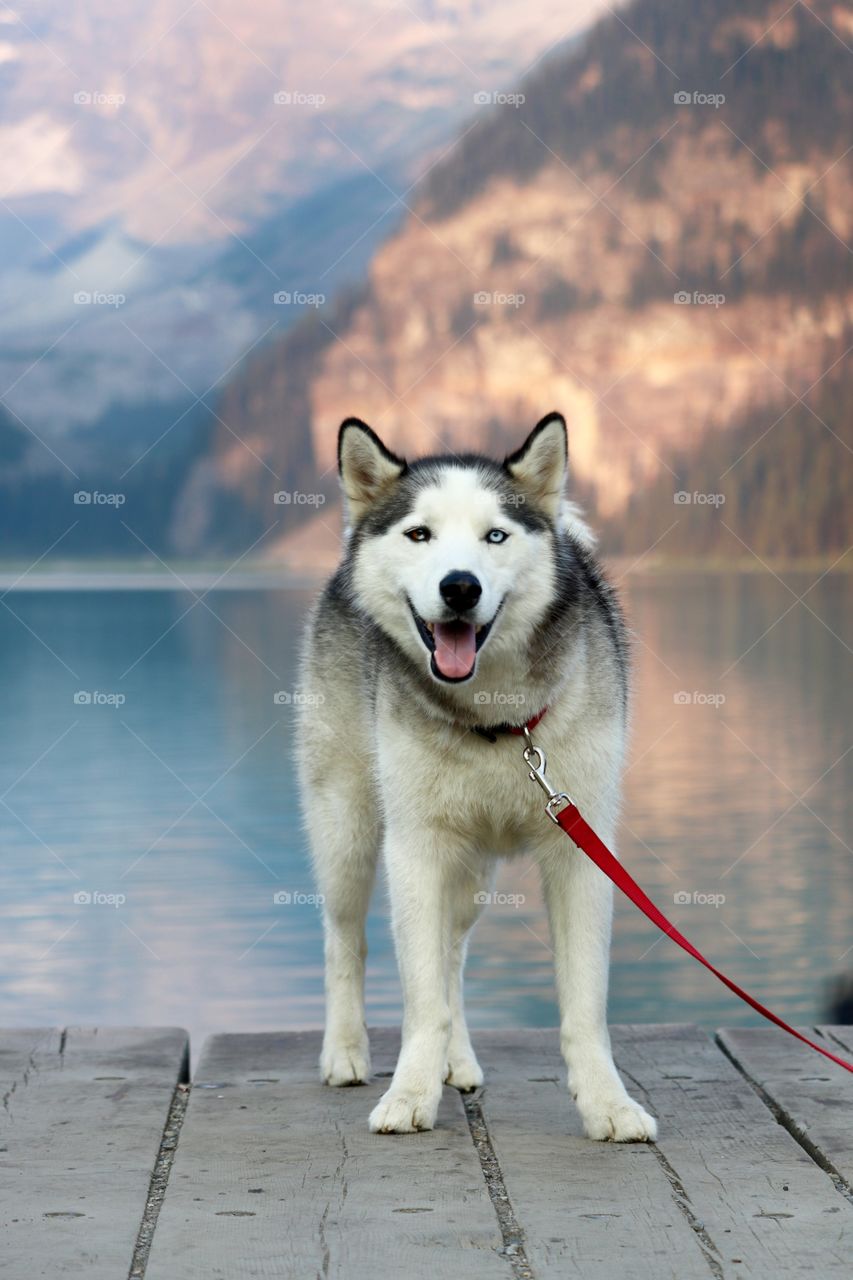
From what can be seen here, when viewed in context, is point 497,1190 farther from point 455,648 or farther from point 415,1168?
A: point 455,648

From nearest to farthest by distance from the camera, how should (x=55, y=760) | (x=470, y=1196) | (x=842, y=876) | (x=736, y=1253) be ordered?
1. (x=736, y=1253)
2. (x=470, y=1196)
3. (x=842, y=876)
4. (x=55, y=760)

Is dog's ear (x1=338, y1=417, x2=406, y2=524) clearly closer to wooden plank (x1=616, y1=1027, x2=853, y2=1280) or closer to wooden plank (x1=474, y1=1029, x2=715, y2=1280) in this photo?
wooden plank (x1=474, y1=1029, x2=715, y2=1280)

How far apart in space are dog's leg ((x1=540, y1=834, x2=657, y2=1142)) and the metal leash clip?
124mm

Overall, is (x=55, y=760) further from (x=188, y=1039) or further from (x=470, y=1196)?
(x=470, y=1196)

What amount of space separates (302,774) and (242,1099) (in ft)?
3.26

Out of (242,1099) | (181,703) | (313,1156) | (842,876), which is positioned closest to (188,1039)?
(242,1099)

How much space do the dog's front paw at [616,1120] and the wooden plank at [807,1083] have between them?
0.35m

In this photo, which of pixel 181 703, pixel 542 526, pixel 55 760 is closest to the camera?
pixel 542 526

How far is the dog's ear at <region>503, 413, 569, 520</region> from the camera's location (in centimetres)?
379

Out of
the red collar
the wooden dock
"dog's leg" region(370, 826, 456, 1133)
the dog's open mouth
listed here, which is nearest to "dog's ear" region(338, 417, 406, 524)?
the dog's open mouth

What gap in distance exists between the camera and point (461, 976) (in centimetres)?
431

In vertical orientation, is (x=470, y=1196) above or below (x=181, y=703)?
above

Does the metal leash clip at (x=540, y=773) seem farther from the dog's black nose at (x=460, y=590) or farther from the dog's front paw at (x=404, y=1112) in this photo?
the dog's front paw at (x=404, y=1112)

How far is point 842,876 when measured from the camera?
12.1 m
